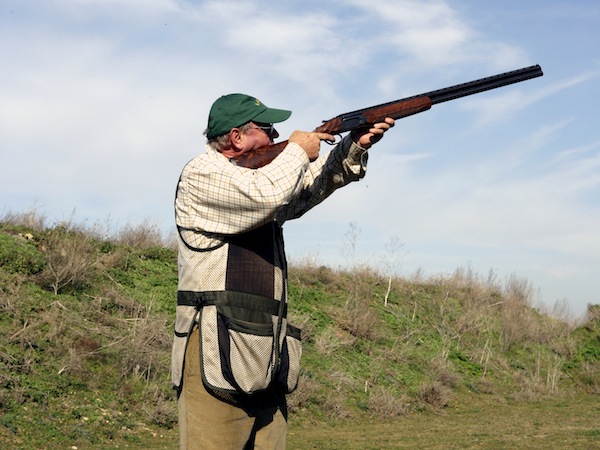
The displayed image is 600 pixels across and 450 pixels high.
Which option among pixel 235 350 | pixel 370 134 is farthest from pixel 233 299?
pixel 370 134

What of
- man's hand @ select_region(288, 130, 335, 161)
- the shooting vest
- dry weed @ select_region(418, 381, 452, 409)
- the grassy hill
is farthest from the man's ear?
dry weed @ select_region(418, 381, 452, 409)

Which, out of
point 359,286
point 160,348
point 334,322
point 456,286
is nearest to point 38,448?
point 160,348

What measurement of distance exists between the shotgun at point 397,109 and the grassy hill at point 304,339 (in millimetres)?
5283

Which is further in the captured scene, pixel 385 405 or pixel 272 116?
pixel 385 405

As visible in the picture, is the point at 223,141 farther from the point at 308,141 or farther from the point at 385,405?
the point at 385,405

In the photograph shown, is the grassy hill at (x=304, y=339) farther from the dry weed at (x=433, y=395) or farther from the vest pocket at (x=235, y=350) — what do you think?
the vest pocket at (x=235, y=350)

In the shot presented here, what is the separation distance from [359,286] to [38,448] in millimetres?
9054

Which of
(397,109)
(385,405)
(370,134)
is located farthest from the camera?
(385,405)

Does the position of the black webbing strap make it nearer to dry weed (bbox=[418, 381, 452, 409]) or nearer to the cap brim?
the cap brim

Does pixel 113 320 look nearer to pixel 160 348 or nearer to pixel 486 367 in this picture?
pixel 160 348

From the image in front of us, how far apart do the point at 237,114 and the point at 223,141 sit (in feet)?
0.52

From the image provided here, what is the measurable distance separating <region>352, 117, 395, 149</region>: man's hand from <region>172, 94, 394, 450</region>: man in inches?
25.7

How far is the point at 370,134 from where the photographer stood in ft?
13.6

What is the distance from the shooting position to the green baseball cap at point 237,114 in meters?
3.54
